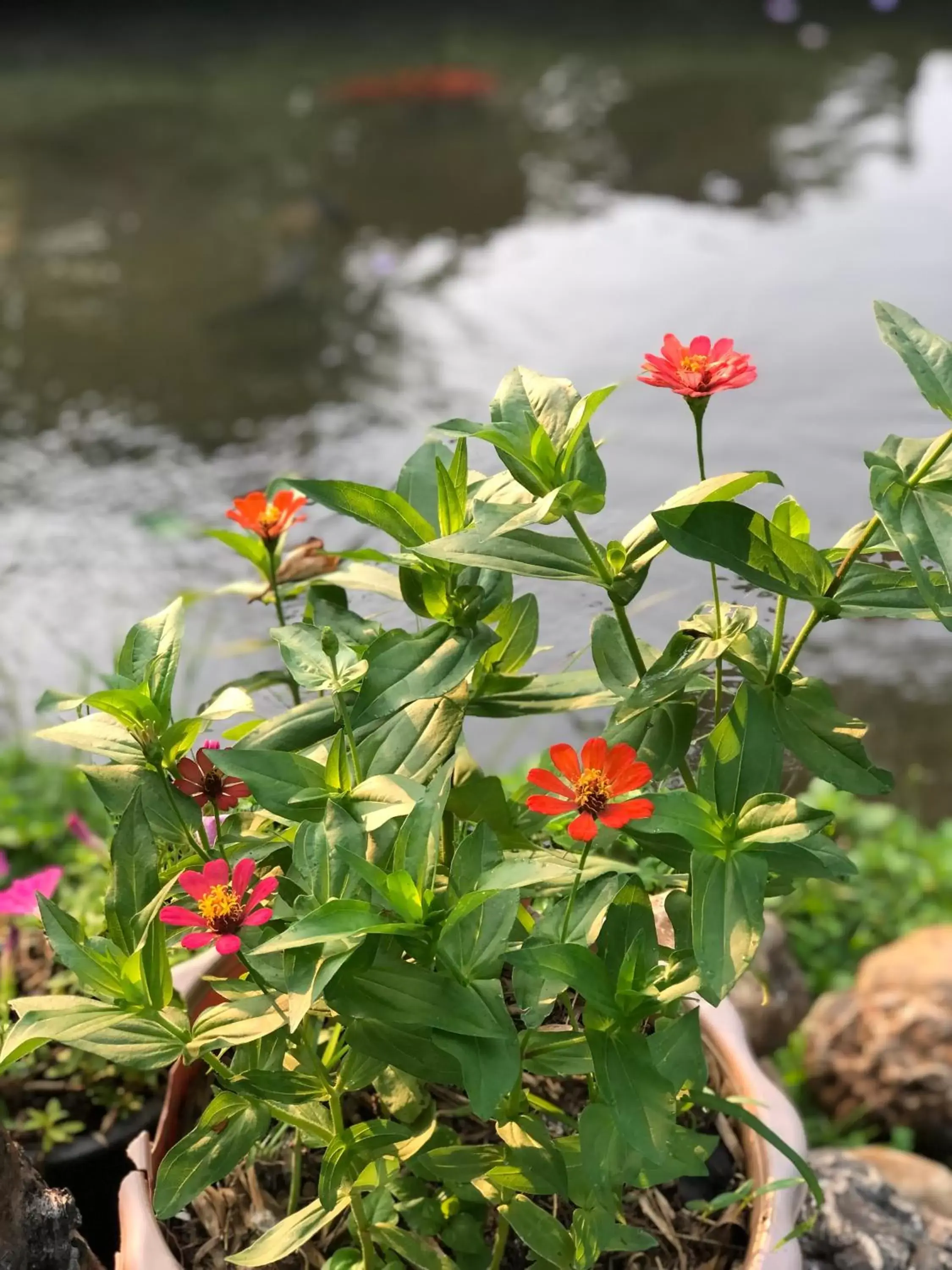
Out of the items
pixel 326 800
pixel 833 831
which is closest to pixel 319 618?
pixel 326 800

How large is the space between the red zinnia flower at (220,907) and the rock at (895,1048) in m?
0.97

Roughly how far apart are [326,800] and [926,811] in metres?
1.40

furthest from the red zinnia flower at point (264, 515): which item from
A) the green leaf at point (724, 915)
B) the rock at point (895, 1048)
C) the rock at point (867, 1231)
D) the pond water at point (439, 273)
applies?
the rock at point (895, 1048)

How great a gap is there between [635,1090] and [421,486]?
0.39 metres

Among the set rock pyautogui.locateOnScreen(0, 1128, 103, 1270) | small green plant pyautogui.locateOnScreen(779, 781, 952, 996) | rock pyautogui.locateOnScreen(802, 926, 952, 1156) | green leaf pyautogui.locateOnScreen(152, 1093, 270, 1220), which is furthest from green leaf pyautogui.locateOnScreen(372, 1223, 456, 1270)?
small green plant pyautogui.locateOnScreen(779, 781, 952, 996)

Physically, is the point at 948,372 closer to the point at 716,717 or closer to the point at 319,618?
the point at 716,717

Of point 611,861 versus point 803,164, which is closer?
point 611,861

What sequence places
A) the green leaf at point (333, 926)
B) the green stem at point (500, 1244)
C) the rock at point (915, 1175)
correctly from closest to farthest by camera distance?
the green leaf at point (333, 926), the green stem at point (500, 1244), the rock at point (915, 1175)

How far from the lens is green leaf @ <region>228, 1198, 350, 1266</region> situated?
0.69 meters

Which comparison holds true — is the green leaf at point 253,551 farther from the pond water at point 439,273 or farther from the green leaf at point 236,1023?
the green leaf at point 236,1023

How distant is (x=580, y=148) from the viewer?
4.00m

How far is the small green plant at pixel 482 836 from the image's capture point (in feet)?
1.98

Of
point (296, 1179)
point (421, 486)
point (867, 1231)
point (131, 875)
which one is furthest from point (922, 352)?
point (867, 1231)

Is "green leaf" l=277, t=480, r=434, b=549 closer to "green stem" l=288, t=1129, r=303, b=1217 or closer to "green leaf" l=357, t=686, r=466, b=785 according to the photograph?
"green leaf" l=357, t=686, r=466, b=785
